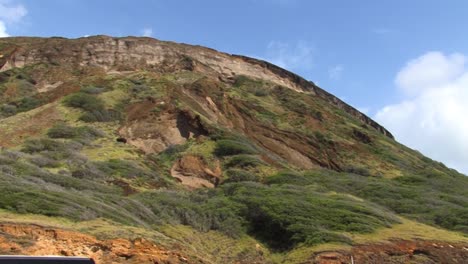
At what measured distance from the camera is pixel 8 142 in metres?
36.1

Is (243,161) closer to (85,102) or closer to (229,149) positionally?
(229,149)

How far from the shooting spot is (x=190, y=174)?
35406 mm

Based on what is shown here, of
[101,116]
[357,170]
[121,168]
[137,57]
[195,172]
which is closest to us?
[121,168]

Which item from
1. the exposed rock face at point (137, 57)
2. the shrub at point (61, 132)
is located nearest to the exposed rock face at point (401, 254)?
the shrub at point (61, 132)

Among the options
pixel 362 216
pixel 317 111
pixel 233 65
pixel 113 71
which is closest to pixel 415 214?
pixel 362 216

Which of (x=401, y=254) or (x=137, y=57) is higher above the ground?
(x=137, y=57)

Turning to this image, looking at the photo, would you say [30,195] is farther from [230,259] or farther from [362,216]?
[362,216]

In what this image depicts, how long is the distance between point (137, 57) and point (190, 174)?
125 feet

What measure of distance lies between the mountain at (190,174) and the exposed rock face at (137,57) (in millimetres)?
246

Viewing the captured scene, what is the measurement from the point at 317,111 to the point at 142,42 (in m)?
26.5

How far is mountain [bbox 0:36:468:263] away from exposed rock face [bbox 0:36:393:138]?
246 millimetres

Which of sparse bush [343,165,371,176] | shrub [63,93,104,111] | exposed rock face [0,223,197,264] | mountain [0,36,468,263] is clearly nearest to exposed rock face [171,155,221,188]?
mountain [0,36,468,263]

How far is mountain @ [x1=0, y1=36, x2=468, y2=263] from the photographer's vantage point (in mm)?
18953

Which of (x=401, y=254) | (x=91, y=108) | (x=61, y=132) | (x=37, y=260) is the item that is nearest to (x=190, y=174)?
(x=61, y=132)
